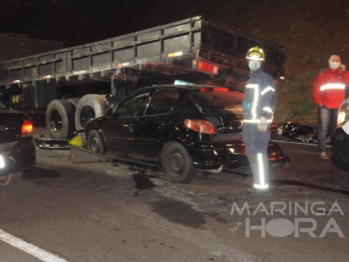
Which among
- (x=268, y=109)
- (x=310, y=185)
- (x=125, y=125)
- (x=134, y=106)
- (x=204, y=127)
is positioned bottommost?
(x=310, y=185)

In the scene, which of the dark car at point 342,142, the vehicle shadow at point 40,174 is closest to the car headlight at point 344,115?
the dark car at point 342,142

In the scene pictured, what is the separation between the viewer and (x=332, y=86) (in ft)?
24.7

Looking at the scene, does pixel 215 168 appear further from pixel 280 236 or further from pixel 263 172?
pixel 280 236

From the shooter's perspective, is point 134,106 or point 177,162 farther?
point 134,106

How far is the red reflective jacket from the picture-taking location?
296 inches

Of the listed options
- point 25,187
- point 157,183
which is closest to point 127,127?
point 157,183

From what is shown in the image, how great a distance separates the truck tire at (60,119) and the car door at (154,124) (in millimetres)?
3954

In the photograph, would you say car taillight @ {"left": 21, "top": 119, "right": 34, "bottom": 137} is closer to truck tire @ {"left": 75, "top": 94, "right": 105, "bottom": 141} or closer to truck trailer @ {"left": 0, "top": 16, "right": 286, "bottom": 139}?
truck trailer @ {"left": 0, "top": 16, "right": 286, "bottom": 139}

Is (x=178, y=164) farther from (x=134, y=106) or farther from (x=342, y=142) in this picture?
(x=342, y=142)

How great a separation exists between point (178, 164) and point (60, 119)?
5571 millimetres

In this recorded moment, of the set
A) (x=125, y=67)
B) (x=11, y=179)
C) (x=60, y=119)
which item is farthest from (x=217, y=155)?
(x=60, y=119)

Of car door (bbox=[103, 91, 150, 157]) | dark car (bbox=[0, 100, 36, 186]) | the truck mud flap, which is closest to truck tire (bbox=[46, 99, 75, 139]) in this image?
the truck mud flap

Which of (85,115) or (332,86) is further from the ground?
(332,86)

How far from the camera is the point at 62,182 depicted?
21.6 feet
